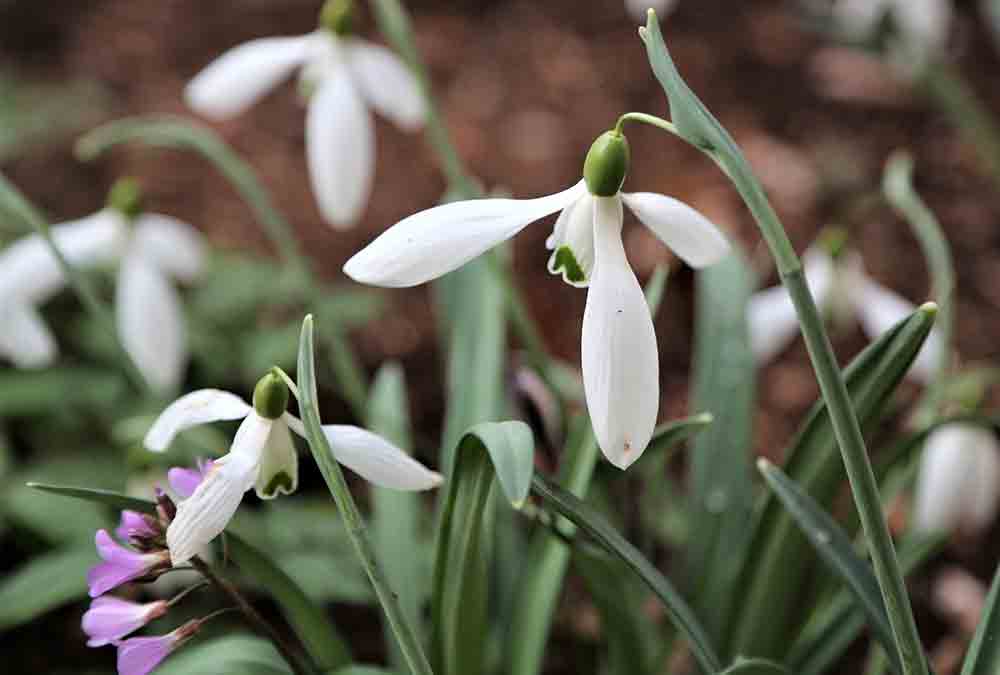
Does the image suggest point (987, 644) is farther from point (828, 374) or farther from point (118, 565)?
point (118, 565)

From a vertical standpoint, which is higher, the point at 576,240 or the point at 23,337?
the point at 576,240

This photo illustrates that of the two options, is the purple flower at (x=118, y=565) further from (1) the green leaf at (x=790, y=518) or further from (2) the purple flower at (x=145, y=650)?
(1) the green leaf at (x=790, y=518)

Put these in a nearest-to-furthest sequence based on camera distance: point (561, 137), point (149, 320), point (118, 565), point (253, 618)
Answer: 1. point (118, 565)
2. point (253, 618)
3. point (149, 320)
4. point (561, 137)

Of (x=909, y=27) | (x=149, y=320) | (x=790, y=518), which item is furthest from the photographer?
(x=909, y=27)

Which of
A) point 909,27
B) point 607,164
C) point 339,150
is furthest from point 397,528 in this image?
point 909,27

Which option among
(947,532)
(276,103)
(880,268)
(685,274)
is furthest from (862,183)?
(947,532)

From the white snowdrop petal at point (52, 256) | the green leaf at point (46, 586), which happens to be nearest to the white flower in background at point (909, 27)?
the white snowdrop petal at point (52, 256)

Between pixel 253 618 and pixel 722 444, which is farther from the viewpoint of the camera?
pixel 722 444

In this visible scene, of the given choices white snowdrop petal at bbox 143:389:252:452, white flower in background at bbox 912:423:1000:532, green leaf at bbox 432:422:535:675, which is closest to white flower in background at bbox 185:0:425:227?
green leaf at bbox 432:422:535:675
